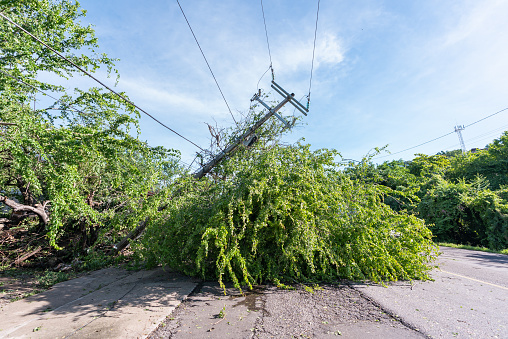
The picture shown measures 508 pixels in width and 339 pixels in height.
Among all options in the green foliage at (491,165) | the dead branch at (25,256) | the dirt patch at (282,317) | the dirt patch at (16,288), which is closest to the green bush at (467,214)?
the green foliage at (491,165)

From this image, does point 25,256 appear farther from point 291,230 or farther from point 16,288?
point 291,230

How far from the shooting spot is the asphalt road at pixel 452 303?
3.04 metres

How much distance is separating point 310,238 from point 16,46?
895 centimetres

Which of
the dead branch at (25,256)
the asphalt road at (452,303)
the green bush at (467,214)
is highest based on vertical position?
the green bush at (467,214)

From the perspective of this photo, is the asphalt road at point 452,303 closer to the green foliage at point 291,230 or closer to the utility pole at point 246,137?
the green foliage at point 291,230

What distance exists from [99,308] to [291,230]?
3362mm

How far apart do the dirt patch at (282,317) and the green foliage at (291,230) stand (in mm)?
490

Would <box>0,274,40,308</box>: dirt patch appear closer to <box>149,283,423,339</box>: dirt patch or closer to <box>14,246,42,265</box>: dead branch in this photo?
<box>14,246,42,265</box>: dead branch

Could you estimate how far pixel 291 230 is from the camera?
4.96 meters

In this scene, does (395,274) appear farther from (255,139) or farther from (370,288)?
(255,139)

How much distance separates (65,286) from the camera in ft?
19.1

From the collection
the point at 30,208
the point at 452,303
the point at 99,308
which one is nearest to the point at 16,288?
the point at 30,208

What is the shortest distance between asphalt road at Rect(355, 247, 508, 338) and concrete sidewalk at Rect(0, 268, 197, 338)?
330 cm

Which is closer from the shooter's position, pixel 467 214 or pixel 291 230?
pixel 291 230
